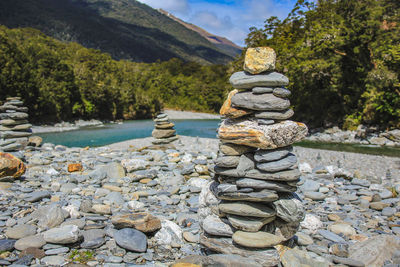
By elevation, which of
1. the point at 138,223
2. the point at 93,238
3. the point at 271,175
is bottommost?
the point at 93,238

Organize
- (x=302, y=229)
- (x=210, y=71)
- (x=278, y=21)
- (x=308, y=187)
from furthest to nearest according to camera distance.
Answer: (x=210, y=71), (x=278, y=21), (x=308, y=187), (x=302, y=229)

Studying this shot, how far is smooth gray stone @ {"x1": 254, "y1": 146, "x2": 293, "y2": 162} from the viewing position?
14.4ft

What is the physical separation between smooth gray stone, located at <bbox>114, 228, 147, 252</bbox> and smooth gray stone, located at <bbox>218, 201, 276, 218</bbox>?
1508mm

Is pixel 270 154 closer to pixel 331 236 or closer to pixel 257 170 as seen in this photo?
pixel 257 170

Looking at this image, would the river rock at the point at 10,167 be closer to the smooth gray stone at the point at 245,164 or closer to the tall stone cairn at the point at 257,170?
the tall stone cairn at the point at 257,170

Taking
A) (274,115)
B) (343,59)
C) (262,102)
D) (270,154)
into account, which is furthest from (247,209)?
A: (343,59)

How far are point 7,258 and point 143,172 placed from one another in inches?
202

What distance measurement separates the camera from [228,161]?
4.58 meters

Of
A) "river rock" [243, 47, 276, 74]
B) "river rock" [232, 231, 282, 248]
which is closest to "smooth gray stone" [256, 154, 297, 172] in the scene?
"river rock" [232, 231, 282, 248]

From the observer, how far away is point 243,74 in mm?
4770

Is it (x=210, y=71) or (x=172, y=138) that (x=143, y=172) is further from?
(x=210, y=71)

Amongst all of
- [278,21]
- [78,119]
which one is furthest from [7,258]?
[78,119]

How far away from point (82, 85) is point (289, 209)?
46.8 metres


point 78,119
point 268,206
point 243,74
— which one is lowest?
point 78,119
